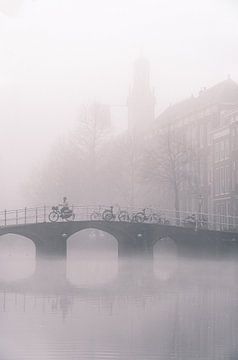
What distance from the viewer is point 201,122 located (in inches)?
1943

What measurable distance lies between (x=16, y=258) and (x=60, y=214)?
18.8ft

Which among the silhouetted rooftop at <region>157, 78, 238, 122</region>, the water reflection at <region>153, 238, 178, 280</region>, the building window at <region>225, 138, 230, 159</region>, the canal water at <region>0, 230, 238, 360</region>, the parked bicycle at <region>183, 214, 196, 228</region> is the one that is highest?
the silhouetted rooftop at <region>157, 78, 238, 122</region>

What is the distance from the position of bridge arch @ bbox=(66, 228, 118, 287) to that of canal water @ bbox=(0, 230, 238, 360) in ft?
0.18

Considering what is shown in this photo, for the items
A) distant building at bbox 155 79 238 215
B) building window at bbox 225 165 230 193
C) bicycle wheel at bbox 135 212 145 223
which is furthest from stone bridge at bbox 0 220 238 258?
building window at bbox 225 165 230 193

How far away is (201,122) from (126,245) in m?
17.6

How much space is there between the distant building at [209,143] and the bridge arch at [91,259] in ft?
15.7

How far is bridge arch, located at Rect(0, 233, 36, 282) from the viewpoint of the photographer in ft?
86.5

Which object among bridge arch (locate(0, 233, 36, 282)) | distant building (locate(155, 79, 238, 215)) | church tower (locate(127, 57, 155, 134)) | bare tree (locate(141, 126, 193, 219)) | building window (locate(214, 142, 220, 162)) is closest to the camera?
bridge arch (locate(0, 233, 36, 282))

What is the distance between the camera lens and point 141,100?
6178cm

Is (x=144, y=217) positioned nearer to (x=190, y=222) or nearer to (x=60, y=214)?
(x=190, y=222)

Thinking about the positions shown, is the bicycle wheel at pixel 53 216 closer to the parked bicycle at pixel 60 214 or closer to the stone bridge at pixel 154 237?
the parked bicycle at pixel 60 214

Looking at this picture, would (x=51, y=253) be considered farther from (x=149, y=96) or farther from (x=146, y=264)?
(x=149, y=96)

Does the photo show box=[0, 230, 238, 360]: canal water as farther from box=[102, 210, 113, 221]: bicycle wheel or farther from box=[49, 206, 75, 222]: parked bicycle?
box=[102, 210, 113, 221]: bicycle wheel

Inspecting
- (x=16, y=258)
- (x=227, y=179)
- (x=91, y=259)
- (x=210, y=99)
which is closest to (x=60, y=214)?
(x=91, y=259)
